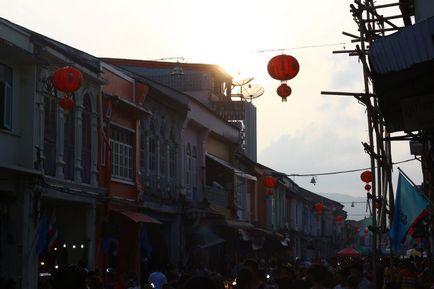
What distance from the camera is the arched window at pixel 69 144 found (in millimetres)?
23516

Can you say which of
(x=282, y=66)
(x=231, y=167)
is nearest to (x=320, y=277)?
(x=282, y=66)

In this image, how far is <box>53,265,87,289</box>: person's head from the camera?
19.3ft

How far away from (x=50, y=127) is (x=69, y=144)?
1.15 meters

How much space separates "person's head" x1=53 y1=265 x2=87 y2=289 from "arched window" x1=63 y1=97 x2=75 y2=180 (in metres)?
17.7

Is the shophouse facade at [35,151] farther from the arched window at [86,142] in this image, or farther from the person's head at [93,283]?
the person's head at [93,283]

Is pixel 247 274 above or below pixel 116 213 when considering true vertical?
below

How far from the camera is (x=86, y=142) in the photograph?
24.8 meters

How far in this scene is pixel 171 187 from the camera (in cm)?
3253

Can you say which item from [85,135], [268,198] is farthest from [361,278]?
[268,198]

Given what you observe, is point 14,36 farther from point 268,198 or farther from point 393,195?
point 268,198

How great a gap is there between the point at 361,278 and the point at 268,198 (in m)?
40.0

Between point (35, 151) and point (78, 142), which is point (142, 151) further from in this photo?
point (35, 151)

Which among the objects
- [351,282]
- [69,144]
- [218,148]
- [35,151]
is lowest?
[351,282]

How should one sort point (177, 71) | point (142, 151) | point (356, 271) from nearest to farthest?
point (356, 271)
point (142, 151)
point (177, 71)
